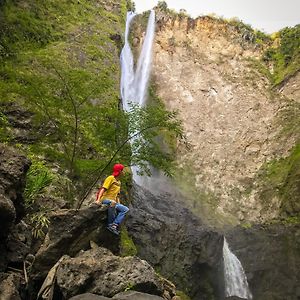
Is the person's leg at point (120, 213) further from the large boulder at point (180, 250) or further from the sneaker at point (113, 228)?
the large boulder at point (180, 250)

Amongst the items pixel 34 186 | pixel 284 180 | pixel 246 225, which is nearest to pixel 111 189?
pixel 34 186

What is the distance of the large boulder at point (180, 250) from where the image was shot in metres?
17.5

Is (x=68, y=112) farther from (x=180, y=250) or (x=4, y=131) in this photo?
(x=180, y=250)

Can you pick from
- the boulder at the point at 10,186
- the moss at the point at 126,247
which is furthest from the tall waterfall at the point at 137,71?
the boulder at the point at 10,186

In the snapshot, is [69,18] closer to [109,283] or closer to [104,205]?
[104,205]

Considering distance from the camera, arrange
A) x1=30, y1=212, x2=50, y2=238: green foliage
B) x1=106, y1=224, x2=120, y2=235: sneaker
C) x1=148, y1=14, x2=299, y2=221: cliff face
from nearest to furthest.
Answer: x1=106, y1=224, x2=120, y2=235: sneaker → x1=30, y1=212, x2=50, y2=238: green foliage → x1=148, y1=14, x2=299, y2=221: cliff face

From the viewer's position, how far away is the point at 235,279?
70.7 ft

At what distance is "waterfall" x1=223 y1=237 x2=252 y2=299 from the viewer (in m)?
21.0

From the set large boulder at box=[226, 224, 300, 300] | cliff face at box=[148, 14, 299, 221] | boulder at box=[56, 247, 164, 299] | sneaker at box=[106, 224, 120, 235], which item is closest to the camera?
boulder at box=[56, 247, 164, 299]

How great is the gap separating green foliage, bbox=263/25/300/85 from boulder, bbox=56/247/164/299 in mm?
32341

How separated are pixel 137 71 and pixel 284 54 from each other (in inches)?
549

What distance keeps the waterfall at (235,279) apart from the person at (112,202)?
14.0 meters

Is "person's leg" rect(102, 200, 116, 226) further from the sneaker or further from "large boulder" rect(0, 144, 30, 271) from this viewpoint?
"large boulder" rect(0, 144, 30, 271)

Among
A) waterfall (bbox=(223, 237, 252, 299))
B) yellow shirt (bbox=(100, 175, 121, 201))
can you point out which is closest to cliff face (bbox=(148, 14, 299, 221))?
waterfall (bbox=(223, 237, 252, 299))
